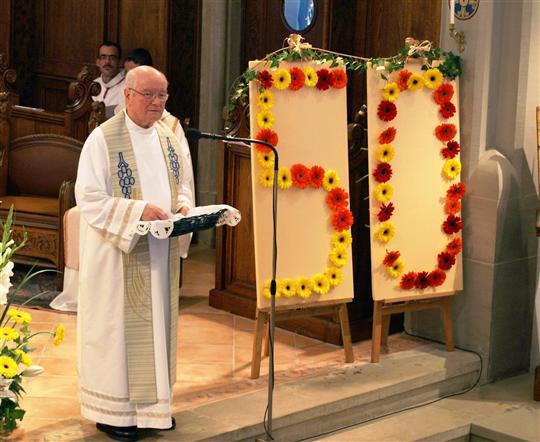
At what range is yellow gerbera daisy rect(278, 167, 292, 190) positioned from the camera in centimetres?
662

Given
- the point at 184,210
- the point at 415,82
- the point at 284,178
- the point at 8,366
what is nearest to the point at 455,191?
the point at 415,82

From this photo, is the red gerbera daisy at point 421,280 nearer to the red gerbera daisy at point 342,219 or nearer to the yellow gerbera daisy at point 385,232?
the yellow gerbera daisy at point 385,232

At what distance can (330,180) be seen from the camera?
6805 millimetres

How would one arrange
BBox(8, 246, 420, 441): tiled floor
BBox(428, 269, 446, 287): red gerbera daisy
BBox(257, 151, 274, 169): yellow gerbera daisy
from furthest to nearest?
BBox(428, 269, 446, 287): red gerbera daisy < BBox(257, 151, 274, 169): yellow gerbera daisy < BBox(8, 246, 420, 441): tiled floor

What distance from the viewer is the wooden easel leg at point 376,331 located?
278 inches

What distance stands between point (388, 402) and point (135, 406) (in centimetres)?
166

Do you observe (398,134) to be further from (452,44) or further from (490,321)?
(490,321)

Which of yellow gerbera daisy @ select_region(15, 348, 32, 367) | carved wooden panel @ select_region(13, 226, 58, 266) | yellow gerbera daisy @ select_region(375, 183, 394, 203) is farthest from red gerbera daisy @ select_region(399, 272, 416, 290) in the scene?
carved wooden panel @ select_region(13, 226, 58, 266)

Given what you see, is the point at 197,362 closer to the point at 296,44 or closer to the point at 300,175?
the point at 300,175

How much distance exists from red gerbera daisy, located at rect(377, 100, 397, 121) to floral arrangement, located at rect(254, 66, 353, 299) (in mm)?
264

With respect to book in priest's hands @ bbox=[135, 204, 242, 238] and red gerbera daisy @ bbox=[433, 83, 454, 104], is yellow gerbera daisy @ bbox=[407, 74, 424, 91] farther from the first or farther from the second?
book in priest's hands @ bbox=[135, 204, 242, 238]

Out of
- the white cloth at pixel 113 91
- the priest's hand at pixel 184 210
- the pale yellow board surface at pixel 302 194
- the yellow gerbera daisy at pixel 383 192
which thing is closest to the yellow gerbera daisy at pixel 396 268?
the pale yellow board surface at pixel 302 194

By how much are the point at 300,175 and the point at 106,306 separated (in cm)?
149

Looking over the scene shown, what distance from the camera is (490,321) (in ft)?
23.9
